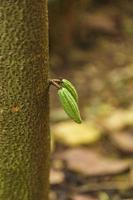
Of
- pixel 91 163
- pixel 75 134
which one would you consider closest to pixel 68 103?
pixel 91 163

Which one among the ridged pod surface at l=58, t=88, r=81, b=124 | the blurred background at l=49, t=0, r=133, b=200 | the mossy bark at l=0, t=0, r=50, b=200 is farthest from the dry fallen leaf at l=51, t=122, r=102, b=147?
the ridged pod surface at l=58, t=88, r=81, b=124

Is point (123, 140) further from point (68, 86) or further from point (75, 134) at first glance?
point (68, 86)

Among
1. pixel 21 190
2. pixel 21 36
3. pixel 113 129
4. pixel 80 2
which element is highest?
pixel 80 2

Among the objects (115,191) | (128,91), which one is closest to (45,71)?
(115,191)

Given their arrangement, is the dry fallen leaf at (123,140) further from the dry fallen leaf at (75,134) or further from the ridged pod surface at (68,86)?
the ridged pod surface at (68,86)

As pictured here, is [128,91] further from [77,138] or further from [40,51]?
[40,51]

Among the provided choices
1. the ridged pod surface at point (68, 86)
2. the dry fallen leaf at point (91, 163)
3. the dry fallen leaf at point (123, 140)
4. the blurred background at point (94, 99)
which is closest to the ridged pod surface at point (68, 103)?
the ridged pod surface at point (68, 86)
